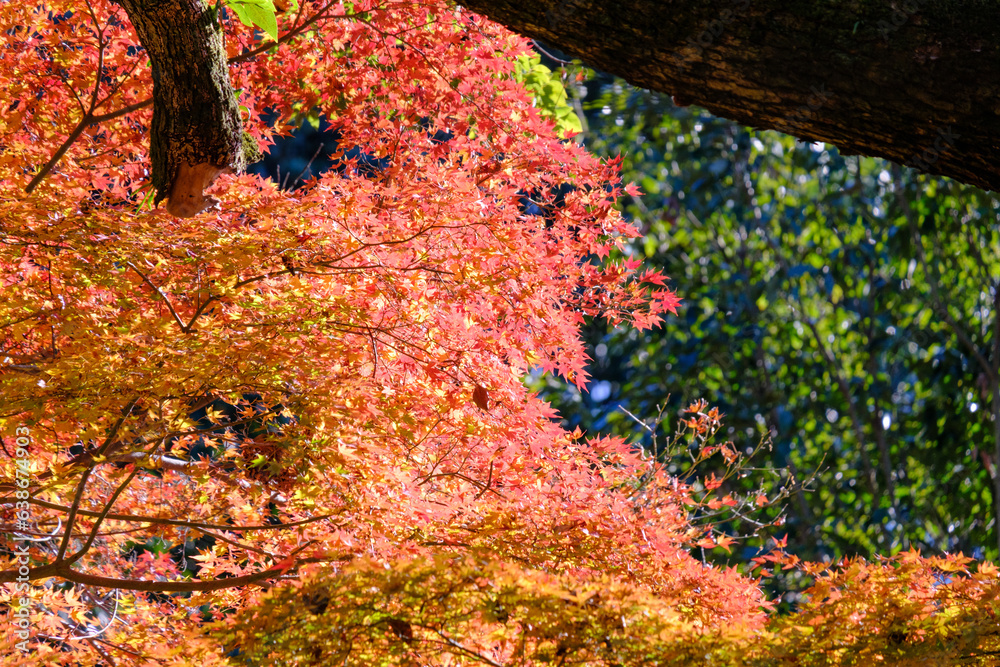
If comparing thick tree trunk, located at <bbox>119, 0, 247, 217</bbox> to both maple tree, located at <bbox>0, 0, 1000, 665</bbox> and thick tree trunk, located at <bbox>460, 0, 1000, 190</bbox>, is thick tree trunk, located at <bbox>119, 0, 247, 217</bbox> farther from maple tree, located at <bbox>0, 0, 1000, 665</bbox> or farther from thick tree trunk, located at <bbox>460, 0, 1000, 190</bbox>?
thick tree trunk, located at <bbox>460, 0, 1000, 190</bbox>

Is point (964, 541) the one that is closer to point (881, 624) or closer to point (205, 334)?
point (881, 624)

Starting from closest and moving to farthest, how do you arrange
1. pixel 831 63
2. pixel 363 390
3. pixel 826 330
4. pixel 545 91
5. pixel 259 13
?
pixel 831 63 → pixel 259 13 → pixel 363 390 → pixel 545 91 → pixel 826 330

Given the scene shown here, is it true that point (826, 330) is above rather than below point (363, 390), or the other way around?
above

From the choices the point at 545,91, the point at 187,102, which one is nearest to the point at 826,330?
the point at 545,91

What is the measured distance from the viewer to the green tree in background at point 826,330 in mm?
5191

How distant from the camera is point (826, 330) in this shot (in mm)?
5777

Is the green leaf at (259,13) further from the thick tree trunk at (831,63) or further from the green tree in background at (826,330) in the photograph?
the green tree in background at (826,330)

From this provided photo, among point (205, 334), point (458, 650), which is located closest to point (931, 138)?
point (458, 650)

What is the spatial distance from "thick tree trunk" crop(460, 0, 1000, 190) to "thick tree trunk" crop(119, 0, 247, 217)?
1.18 meters

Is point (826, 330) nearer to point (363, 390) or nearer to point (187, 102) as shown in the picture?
point (363, 390)

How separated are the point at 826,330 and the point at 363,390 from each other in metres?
4.54

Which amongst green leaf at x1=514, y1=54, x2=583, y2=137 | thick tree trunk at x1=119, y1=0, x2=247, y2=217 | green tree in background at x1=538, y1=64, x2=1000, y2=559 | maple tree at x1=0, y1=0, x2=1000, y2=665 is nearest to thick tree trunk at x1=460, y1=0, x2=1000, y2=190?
maple tree at x1=0, y1=0, x2=1000, y2=665

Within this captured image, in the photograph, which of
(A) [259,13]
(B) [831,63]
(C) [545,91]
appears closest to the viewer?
(B) [831,63]

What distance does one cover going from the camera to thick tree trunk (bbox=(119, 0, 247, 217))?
2393 mm
